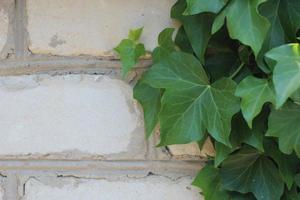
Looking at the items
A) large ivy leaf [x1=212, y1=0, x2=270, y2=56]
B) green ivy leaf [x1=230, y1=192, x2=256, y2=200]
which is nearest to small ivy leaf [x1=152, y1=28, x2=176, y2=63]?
large ivy leaf [x1=212, y1=0, x2=270, y2=56]

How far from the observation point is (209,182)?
909 mm

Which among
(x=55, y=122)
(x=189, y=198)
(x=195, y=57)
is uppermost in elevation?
(x=195, y=57)

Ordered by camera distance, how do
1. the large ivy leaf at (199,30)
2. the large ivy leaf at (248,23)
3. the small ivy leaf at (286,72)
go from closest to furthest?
1. the small ivy leaf at (286,72)
2. the large ivy leaf at (248,23)
3. the large ivy leaf at (199,30)

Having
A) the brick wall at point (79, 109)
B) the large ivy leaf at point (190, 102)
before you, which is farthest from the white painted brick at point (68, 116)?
the large ivy leaf at point (190, 102)

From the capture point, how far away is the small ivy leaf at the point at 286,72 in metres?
0.64

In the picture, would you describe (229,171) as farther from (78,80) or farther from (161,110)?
(78,80)

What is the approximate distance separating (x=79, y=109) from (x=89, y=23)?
5.7 inches

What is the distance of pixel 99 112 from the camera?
0.93 metres

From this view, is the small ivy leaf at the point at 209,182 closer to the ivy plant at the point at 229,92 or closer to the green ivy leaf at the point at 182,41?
the ivy plant at the point at 229,92

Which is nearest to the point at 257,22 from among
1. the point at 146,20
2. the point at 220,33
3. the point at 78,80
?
the point at 220,33

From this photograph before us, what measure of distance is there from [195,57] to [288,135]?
0.18 metres

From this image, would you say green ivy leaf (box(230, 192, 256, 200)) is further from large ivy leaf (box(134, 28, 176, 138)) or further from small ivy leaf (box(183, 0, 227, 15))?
small ivy leaf (box(183, 0, 227, 15))

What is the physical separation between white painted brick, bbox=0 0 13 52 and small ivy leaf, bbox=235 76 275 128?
409mm

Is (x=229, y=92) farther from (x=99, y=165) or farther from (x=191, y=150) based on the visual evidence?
(x=99, y=165)
